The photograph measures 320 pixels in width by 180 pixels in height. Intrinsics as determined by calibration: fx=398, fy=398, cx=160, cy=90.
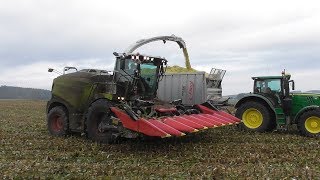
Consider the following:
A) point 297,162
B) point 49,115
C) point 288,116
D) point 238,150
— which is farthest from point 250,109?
point 49,115

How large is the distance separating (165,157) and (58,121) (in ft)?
18.6

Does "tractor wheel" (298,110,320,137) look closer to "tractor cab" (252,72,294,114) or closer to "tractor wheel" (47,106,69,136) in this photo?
"tractor cab" (252,72,294,114)

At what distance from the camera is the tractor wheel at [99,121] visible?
11.9 metres

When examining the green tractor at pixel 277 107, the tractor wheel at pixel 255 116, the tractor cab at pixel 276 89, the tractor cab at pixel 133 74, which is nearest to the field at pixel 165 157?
the green tractor at pixel 277 107

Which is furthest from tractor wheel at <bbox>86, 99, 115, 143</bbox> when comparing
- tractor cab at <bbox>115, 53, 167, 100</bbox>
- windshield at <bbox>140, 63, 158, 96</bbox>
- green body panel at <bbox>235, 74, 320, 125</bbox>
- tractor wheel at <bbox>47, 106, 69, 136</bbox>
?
green body panel at <bbox>235, 74, 320, 125</bbox>

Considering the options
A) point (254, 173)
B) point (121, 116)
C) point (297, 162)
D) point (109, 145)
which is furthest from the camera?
point (109, 145)

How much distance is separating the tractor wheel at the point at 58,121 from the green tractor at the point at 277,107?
6.80m

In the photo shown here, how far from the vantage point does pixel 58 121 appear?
14.2 metres

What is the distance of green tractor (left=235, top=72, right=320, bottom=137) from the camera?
1412 centimetres

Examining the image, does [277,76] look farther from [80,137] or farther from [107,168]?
[107,168]

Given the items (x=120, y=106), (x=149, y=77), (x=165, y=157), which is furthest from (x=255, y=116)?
(x=165, y=157)

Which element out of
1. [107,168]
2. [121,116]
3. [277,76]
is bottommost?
[107,168]

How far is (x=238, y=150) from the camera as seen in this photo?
35.7 feet

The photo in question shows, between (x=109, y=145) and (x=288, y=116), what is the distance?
7.18 metres
